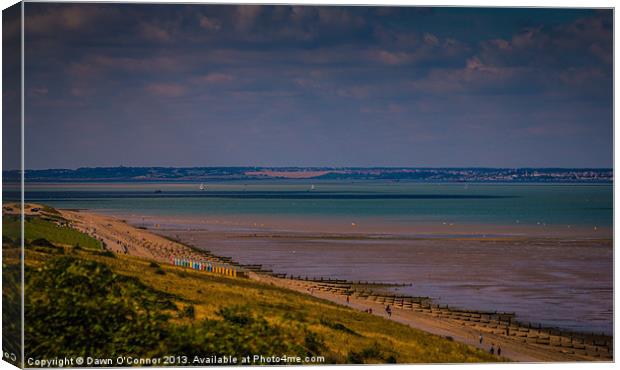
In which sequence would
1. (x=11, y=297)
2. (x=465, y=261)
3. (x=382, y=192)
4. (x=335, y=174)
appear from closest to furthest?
(x=11, y=297) → (x=335, y=174) → (x=465, y=261) → (x=382, y=192)

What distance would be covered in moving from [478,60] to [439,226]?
11.5 m

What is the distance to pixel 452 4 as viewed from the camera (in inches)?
737

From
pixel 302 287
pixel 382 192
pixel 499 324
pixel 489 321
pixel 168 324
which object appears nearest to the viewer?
pixel 168 324

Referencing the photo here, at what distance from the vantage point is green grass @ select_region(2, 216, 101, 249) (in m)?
17.6

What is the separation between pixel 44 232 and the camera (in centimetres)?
2084

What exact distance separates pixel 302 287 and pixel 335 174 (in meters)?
7.11

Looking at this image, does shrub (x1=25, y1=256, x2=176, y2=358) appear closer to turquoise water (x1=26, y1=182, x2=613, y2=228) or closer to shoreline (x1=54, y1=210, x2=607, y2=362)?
turquoise water (x1=26, y1=182, x2=613, y2=228)

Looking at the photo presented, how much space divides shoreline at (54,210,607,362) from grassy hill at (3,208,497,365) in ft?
3.87

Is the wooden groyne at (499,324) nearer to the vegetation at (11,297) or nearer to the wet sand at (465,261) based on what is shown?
the wet sand at (465,261)

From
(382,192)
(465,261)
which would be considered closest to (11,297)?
(465,261)

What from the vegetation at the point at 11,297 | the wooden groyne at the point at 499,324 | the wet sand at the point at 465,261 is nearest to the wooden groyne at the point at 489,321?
the wooden groyne at the point at 499,324

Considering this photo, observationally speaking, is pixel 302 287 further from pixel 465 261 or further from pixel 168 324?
pixel 168 324

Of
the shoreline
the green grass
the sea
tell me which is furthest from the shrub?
the shoreline

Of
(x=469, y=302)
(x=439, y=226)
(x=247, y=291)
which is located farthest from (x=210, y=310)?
(x=439, y=226)
